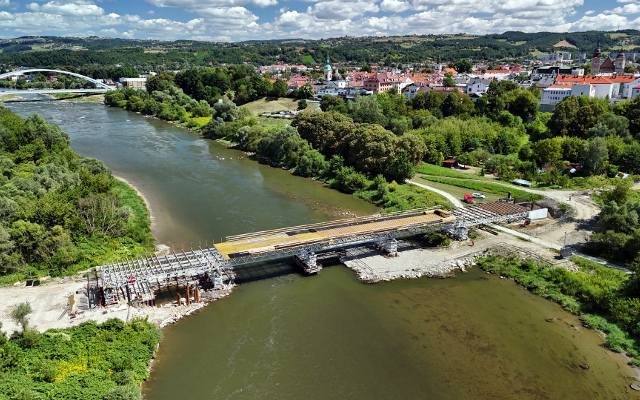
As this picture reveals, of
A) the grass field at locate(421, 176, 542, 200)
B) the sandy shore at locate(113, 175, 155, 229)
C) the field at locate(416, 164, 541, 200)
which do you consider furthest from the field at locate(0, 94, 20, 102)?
the grass field at locate(421, 176, 542, 200)

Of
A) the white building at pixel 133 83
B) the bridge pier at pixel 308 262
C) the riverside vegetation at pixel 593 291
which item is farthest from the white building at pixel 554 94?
the white building at pixel 133 83

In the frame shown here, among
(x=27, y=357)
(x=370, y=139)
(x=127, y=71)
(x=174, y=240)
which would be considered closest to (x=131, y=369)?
(x=27, y=357)

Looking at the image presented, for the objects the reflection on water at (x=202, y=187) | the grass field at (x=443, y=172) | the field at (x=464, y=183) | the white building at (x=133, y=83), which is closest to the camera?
the reflection on water at (x=202, y=187)

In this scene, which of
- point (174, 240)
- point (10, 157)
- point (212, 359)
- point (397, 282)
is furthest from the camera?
point (10, 157)

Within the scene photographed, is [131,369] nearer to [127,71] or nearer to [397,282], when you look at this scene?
[397,282]

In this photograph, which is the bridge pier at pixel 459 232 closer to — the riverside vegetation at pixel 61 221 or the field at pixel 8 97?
the riverside vegetation at pixel 61 221

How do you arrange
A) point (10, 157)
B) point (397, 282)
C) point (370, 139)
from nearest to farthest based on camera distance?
point (397, 282), point (10, 157), point (370, 139)

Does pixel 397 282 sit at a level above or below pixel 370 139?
below
